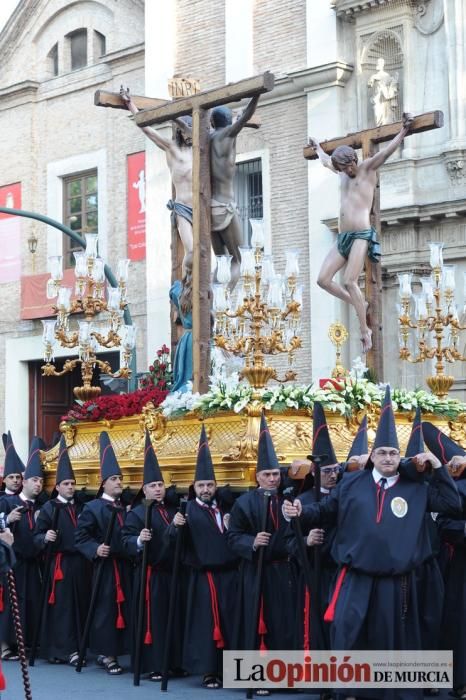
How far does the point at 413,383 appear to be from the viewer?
775 inches

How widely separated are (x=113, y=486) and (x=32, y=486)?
1.26 meters

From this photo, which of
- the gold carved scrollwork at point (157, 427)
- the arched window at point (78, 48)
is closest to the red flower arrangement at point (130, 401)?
the gold carved scrollwork at point (157, 427)

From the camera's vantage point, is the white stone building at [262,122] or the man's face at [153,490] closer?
the man's face at [153,490]

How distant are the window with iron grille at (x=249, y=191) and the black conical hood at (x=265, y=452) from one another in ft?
43.2

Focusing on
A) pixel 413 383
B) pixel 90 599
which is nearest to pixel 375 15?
pixel 413 383

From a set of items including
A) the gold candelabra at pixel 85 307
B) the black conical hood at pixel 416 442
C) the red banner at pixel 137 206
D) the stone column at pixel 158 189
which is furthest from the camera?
the red banner at pixel 137 206

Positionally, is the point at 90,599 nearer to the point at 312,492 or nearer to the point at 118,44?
the point at 312,492

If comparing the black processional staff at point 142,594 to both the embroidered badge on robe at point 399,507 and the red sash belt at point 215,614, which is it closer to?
the red sash belt at point 215,614

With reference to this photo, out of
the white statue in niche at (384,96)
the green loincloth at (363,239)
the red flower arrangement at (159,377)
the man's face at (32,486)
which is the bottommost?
the man's face at (32,486)

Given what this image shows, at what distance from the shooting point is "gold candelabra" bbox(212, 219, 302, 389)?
11.2m

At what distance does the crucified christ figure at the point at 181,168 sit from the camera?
12695 millimetres

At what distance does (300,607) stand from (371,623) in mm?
1352

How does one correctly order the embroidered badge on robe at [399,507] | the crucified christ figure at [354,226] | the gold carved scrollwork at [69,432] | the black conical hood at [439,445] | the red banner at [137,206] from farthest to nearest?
the red banner at [137,206]
the crucified christ figure at [354,226]
the gold carved scrollwork at [69,432]
the black conical hood at [439,445]
the embroidered badge on robe at [399,507]

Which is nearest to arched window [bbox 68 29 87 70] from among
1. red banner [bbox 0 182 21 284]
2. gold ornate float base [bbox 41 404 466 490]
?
red banner [bbox 0 182 21 284]
